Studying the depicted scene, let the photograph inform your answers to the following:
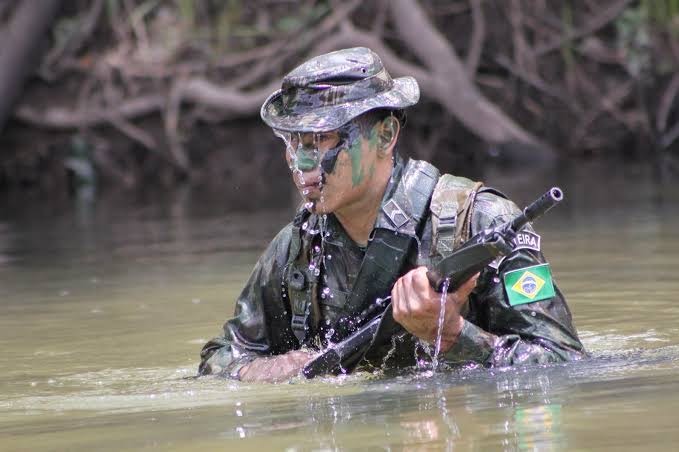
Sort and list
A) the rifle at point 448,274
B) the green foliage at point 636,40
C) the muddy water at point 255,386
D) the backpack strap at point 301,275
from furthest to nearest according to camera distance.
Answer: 1. the green foliage at point 636,40
2. the backpack strap at point 301,275
3. the rifle at point 448,274
4. the muddy water at point 255,386

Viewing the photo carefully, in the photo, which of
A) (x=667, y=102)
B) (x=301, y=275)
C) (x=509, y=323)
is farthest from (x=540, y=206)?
(x=667, y=102)

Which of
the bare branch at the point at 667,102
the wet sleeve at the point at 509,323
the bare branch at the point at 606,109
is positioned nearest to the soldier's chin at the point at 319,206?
the wet sleeve at the point at 509,323

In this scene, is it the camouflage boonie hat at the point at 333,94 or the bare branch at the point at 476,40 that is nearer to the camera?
the camouflage boonie hat at the point at 333,94

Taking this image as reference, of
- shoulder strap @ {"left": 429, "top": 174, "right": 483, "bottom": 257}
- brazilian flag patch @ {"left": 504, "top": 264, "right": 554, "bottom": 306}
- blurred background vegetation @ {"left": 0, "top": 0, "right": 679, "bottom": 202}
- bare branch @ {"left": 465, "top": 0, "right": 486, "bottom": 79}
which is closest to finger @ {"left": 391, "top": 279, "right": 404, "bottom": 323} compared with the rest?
shoulder strap @ {"left": 429, "top": 174, "right": 483, "bottom": 257}

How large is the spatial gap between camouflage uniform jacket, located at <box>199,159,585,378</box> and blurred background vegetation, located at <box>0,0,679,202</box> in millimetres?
10734

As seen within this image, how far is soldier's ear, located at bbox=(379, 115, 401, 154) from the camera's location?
465cm

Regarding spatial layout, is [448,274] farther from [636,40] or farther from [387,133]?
[636,40]

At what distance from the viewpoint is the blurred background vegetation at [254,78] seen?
1617 centimetres

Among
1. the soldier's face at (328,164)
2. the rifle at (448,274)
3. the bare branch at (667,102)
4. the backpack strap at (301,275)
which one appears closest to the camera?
the rifle at (448,274)

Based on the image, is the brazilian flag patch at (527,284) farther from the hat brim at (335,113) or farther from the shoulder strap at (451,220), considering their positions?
the hat brim at (335,113)

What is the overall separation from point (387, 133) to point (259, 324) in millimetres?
797

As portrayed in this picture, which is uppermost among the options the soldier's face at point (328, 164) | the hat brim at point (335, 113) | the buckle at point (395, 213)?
the hat brim at point (335, 113)

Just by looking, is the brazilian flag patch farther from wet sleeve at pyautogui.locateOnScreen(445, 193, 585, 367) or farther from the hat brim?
the hat brim

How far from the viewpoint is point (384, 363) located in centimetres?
480
